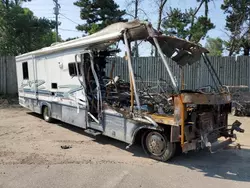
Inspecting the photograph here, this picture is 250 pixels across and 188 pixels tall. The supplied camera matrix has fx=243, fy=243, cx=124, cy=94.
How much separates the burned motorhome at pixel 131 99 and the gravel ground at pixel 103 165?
0.39 meters

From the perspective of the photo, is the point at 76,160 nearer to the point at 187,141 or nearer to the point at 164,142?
the point at 164,142

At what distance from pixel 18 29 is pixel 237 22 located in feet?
53.0

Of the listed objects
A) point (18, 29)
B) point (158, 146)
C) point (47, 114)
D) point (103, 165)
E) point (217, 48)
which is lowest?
point (103, 165)

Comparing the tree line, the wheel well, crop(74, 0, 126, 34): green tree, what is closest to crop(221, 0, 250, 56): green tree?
the tree line

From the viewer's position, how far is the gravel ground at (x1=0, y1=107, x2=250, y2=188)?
4.10m

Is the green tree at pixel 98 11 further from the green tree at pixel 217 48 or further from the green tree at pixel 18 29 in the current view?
the green tree at pixel 217 48

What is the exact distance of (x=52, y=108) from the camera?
823cm

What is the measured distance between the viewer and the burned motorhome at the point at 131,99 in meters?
4.62

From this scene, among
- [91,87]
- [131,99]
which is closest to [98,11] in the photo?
[91,87]

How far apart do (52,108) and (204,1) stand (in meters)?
15.7

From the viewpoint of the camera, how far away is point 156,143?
503cm

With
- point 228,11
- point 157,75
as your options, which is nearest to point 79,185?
point 157,75

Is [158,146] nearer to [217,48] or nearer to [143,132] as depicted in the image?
[143,132]

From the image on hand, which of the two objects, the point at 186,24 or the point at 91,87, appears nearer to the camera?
the point at 91,87
